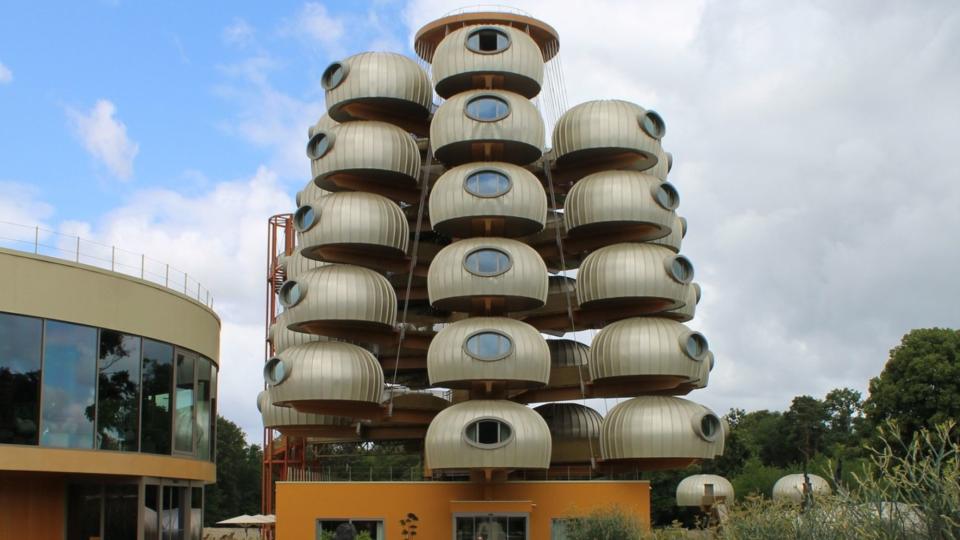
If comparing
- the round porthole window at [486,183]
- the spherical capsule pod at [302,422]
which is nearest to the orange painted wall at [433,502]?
the spherical capsule pod at [302,422]

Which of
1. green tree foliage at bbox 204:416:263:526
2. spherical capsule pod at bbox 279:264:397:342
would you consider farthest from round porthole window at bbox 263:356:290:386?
green tree foliage at bbox 204:416:263:526

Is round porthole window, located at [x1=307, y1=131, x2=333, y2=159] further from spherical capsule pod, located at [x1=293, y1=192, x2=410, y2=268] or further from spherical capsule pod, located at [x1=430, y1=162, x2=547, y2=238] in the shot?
spherical capsule pod, located at [x1=430, y1=162, x2=547, y2=238]

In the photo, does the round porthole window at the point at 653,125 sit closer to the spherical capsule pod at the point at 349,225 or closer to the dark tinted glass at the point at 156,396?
the spherical capsule pod at the point at 349,225

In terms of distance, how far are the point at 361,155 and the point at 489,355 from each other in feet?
36.3

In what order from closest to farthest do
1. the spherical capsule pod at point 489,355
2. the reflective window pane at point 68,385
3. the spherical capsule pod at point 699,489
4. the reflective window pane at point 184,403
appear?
the reflective window pane at point 68,385 < the reflective window pane at point 184,403 < the spherical capsule pod at point 489,355 < the spherical capsule pod at point 699,489

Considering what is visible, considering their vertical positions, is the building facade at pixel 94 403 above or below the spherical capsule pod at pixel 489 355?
below

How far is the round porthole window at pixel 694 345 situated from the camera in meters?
44.6

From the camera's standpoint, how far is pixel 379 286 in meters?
46.1

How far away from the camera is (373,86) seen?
4862cm

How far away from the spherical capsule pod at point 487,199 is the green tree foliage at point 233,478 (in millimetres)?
55613

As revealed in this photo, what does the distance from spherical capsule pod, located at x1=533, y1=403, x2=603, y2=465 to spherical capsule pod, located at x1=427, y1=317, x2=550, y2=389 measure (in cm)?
688

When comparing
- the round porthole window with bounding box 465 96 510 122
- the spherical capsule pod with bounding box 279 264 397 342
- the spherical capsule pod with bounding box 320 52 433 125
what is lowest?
the spherical capsule pod with bounding box 279 264 397 342

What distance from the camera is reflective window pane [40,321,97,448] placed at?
26328 mm

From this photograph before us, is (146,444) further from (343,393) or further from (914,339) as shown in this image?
(914,339)
